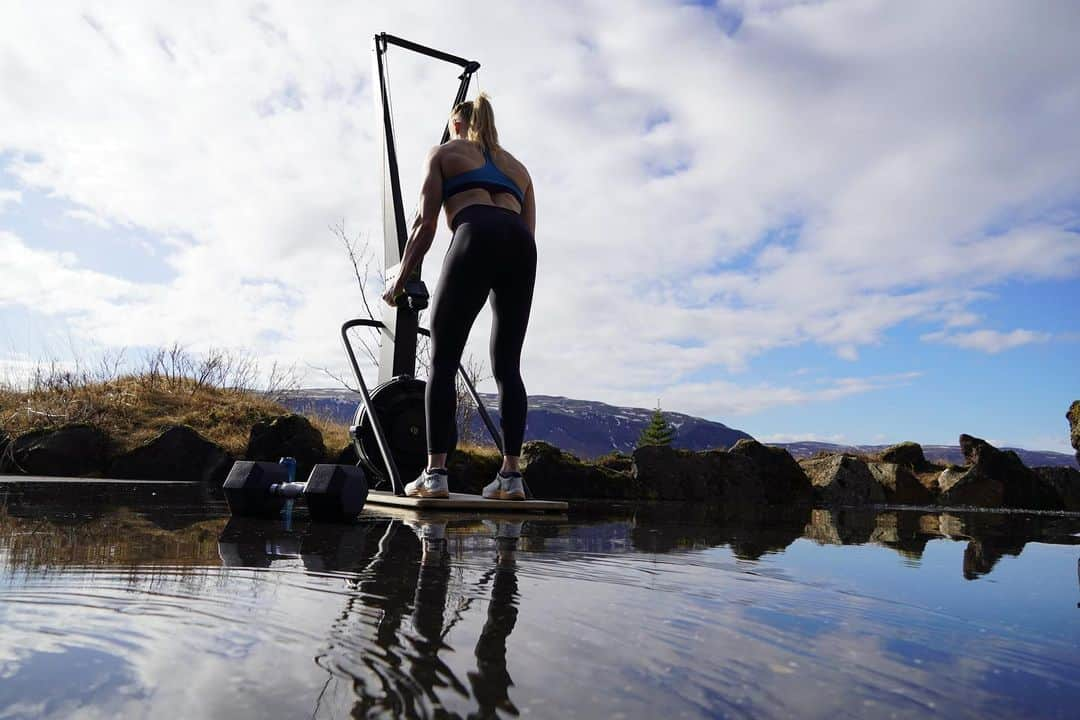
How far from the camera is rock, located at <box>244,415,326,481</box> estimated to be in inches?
296

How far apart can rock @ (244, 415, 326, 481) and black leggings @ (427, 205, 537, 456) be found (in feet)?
13.9

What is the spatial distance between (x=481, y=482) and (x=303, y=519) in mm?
4901

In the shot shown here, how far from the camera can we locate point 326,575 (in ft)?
5.61

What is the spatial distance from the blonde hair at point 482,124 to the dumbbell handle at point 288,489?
1886 millimetres

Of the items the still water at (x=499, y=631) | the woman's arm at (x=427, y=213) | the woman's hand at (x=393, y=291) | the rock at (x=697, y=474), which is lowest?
the still water at (x=499, y=631)

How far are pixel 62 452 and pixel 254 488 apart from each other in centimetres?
570

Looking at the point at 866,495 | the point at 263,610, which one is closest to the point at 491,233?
the point at 263,610

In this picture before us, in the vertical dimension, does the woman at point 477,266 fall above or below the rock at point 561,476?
above

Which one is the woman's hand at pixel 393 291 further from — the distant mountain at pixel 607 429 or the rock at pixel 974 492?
the distant mountain at pixel 607 429

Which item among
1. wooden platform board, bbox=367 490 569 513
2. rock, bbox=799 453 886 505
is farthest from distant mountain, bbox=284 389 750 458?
wooden platform board, bbox=367 490 569 513

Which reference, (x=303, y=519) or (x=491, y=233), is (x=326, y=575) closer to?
(x=303, y=519)

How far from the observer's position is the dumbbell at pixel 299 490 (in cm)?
290

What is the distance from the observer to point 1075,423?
11320 mm

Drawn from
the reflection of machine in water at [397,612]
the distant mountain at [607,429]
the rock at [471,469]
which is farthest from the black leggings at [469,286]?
the distant mountain at [607,429]
